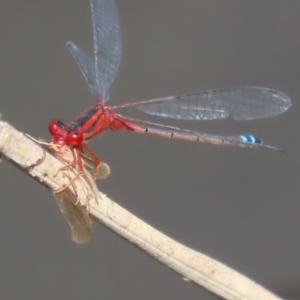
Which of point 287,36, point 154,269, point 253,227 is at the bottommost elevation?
point 154,269

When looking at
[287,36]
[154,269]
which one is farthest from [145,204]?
[287,36]

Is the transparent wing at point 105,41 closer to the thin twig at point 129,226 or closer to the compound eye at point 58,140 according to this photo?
the compound eye at point 58,140

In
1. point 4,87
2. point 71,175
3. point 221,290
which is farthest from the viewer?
point 4,87

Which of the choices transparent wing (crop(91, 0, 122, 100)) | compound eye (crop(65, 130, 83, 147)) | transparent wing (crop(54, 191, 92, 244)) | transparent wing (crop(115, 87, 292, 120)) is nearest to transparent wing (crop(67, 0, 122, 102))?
Answer: transparent wing (crop(91, 0, 122, 100))

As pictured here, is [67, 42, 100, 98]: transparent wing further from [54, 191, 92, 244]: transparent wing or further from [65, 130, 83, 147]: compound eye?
[54, 191, 92, 244]: transparent wing

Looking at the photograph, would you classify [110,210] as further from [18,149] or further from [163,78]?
[163,78]

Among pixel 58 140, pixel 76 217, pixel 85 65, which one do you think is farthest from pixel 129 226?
pixel 85 65
